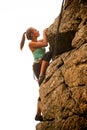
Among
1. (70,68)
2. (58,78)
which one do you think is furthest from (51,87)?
(70,68)

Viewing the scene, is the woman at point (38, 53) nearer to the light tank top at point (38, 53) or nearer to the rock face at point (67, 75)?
the light tank top at point (38, 53)

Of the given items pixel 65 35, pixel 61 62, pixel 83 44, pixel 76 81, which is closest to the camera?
pixel 76 81

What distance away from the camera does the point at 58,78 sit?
1283 cm

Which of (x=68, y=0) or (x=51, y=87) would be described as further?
(x=68, y=0)

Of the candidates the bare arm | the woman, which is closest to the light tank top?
the woman

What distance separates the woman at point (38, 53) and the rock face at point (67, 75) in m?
0.41

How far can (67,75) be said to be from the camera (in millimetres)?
12281

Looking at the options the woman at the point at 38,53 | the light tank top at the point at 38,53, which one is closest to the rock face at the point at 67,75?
the woman at the point at 38,53

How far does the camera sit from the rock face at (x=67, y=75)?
11328mm

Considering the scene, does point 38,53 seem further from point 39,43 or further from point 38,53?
point 39,43

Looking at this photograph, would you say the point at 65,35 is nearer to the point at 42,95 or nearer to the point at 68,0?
the point at 68,0

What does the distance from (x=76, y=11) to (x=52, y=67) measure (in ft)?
10.1

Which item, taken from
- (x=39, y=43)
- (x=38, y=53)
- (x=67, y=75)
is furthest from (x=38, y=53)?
(x=67, y=75)

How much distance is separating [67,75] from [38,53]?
9.41 ft
